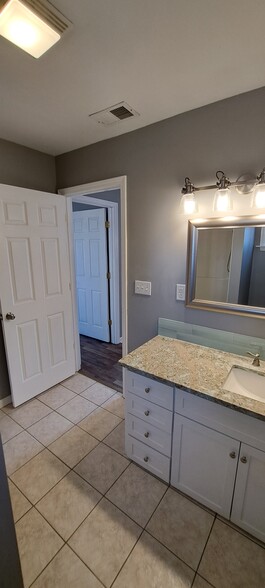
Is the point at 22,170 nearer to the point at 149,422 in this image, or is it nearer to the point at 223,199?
the point at 223,199

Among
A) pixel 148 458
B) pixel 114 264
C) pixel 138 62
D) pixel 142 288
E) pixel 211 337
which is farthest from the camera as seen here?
pixel 114 264

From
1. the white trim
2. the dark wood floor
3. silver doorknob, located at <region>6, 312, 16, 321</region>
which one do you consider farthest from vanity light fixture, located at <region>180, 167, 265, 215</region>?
the white trim

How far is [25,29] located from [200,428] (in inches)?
76.8

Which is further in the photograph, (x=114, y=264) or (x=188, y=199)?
(x=114, y=264)

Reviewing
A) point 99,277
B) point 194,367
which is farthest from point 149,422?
point 99,277

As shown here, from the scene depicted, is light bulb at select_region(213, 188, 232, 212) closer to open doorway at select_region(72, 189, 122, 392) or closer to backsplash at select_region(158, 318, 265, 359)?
backsplash at select_region(158, 318, 265, 359)

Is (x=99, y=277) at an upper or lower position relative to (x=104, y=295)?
upper

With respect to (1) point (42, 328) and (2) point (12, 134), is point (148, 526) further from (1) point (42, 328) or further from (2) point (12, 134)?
(2) point (12, 134)

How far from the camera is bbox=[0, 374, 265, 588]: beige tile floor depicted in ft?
3.69

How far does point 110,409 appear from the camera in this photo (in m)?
2.24

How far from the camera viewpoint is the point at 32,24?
3.11 feet

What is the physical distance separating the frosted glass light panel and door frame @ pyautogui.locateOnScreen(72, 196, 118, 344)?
199 cm

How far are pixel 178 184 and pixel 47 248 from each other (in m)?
1.33

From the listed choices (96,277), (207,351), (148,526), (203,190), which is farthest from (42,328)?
(203,190)
